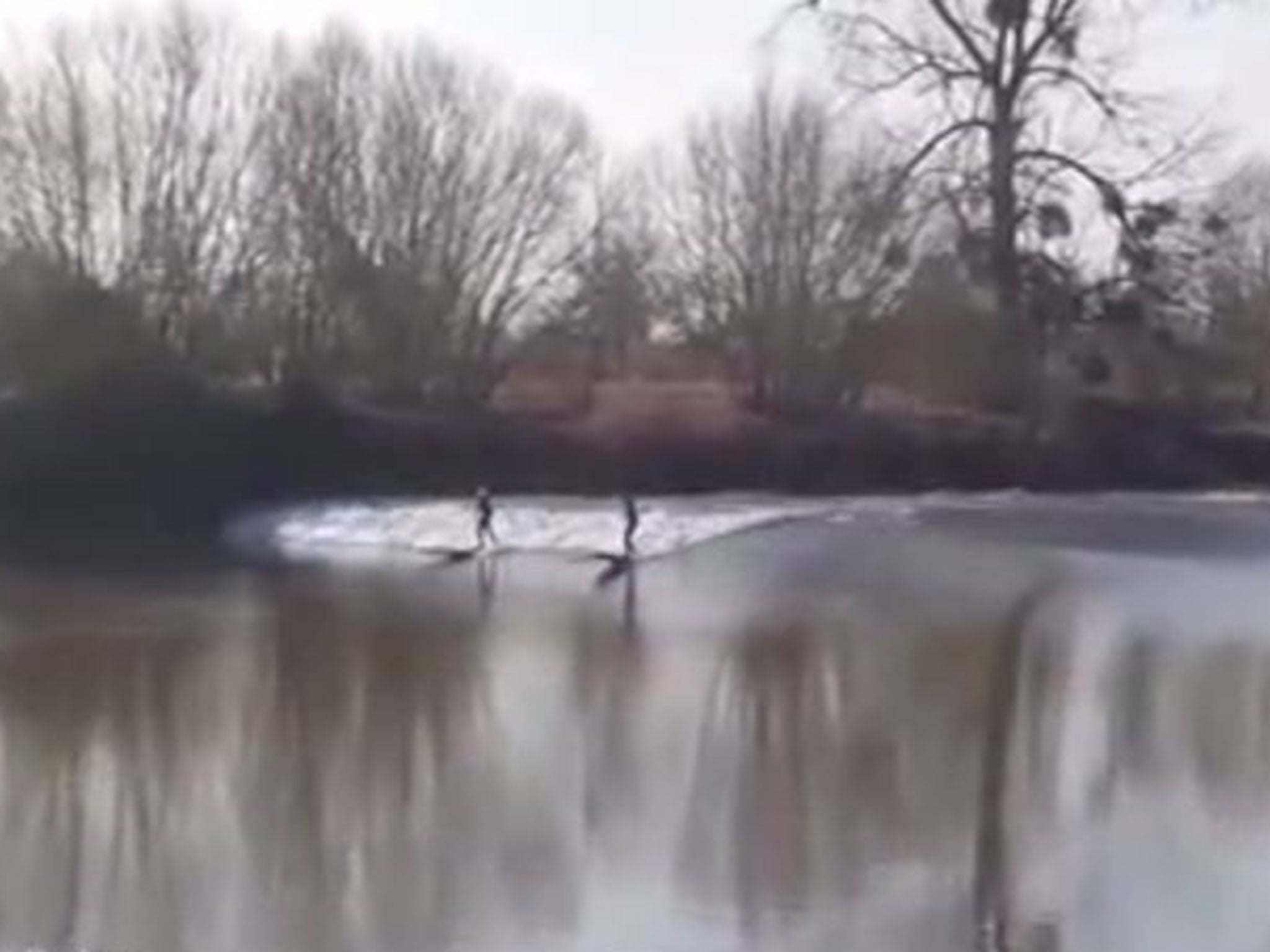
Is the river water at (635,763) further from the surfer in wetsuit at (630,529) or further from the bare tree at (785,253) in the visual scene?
the bare tree at (785,253)

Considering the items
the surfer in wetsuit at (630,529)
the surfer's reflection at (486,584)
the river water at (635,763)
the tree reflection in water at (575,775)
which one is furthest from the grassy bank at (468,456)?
the tree reflection in water at (575,775)

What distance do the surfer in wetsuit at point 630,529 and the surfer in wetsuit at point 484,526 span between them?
209 cm

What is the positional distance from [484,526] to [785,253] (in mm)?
19034

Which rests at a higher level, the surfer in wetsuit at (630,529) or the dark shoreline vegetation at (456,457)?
the dark shoreline vegetation at (456,457)

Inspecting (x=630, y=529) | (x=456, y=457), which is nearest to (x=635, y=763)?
(x=630, y=529)

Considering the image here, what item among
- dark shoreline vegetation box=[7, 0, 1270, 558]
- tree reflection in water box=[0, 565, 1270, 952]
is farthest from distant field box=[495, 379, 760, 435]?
tree reflection in water box=[0, 565, 1270, 952]

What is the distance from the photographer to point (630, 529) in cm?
3581

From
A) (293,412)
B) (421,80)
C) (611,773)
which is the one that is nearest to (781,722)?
(611,773)

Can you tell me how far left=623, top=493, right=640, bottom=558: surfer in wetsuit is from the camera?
35.4m

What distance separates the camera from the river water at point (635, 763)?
11547 millimetres

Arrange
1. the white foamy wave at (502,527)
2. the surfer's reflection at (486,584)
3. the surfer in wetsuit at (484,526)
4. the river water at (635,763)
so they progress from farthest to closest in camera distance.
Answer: the white foamy wave at (502,527) < the surfer in wetsuit at (484,526) < the surfer's reflection at (486,584) < the river water at (635,763)

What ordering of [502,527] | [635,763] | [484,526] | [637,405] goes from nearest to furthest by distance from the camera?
[635,763], [484,526], [502,527], [637,405]

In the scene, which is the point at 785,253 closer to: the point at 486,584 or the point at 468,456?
the point at 468,456

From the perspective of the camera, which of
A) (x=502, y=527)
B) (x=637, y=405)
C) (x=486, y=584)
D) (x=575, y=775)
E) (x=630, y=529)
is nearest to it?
(x=575, y=775)
